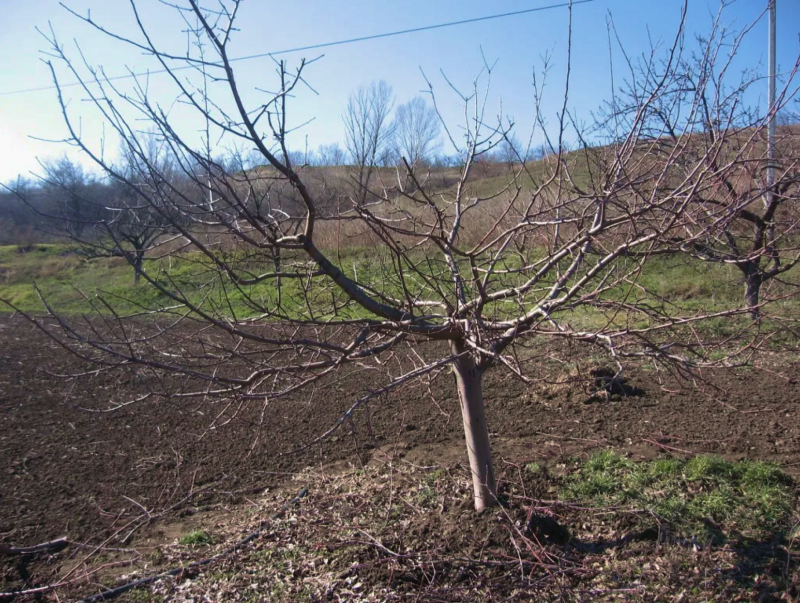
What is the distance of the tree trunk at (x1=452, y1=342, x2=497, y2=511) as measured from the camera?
3336 mm

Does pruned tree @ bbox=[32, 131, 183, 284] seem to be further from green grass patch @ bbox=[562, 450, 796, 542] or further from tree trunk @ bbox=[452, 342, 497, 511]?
green grass patch @ bbox=[562, 450, 796, 542]

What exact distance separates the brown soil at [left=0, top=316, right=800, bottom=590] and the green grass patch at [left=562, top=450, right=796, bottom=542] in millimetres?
240

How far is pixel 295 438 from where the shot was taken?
5469 mm

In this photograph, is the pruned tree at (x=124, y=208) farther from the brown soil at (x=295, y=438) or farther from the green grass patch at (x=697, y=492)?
the green grass patch at (x=697, y=492)

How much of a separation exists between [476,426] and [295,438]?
2.53 meters

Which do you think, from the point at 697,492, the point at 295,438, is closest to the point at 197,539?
the point at 295,438

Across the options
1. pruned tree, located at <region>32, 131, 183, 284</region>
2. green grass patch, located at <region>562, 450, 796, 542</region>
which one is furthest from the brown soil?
pruned tree, located at <region>32, 131, 183, 284</region>

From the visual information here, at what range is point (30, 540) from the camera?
156 inches

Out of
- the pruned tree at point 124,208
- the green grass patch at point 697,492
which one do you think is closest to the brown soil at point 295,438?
the green grass patch at point 697,492

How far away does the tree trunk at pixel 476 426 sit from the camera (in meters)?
3.34

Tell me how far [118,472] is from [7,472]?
3.10 ft

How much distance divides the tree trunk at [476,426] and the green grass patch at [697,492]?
0.69 metres

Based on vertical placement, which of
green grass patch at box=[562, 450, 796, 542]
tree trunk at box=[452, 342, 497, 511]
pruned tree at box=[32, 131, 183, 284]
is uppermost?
pruned tree at box=[32, 131, 183, 284]

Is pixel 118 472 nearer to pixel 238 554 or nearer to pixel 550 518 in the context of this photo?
pixel 238 554
